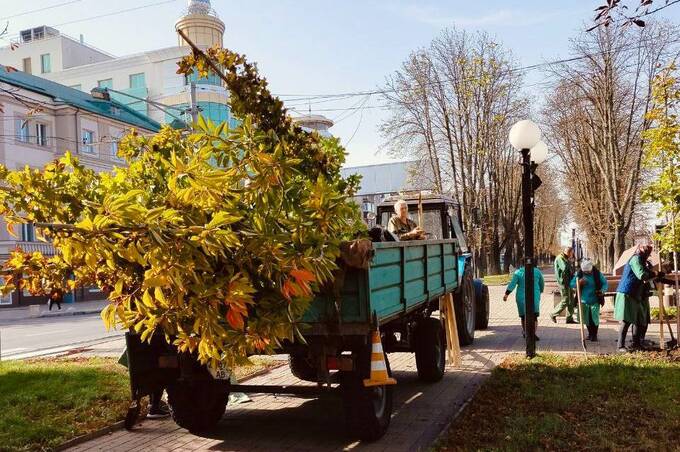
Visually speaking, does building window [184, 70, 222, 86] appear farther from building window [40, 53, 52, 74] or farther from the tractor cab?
building window [40, 53, 52, 74]

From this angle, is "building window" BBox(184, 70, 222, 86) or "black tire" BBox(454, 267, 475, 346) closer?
"building window" BBox(184, 70, 222, 86)

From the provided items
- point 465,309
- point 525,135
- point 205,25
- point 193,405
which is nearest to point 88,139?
point 205,25

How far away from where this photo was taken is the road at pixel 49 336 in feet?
49.6

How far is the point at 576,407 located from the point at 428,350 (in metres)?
2.14

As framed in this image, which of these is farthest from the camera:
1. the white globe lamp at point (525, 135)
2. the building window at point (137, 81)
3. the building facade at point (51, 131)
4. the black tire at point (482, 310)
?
the building window at point (137, 81)

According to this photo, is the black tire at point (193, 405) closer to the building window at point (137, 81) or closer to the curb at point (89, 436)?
the curb at point (89, 436)

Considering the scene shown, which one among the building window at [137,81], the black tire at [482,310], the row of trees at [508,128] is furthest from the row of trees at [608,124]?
the building window at [137,81]

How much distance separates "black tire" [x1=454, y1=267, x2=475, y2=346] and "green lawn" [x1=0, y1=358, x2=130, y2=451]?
5687mm

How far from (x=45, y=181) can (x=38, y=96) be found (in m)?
35.0

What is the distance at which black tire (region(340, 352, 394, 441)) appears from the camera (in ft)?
18.4

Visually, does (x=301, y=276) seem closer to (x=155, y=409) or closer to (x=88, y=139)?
(x=155, y=409)

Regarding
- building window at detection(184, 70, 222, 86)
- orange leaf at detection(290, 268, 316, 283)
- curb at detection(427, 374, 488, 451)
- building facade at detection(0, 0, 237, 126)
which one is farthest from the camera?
building facade at detection(0, 0, 237, 126)

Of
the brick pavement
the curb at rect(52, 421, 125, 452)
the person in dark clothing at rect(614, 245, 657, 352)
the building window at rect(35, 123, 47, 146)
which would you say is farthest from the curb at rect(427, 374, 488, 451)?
the building window at rect(35, 123, 47, 146)

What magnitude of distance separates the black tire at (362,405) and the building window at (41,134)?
33584 millimetres
